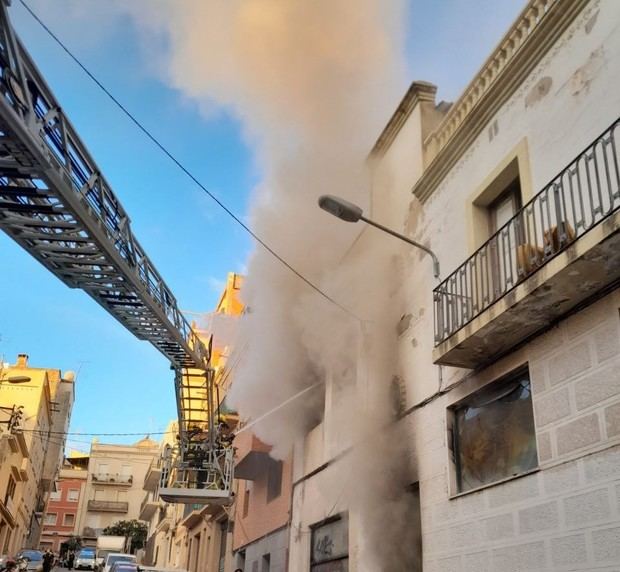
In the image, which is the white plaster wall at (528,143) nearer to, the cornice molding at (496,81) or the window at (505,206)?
the cornice molding at (496,81)

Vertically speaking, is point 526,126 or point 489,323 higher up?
point 526,126

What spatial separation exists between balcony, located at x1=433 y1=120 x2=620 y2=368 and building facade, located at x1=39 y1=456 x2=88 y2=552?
6243 centimetres

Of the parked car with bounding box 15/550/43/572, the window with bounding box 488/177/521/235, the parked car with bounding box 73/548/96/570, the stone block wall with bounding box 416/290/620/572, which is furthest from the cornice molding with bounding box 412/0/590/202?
the parked car with bounding box 73/548/96/570

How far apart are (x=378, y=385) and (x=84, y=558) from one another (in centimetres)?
2691

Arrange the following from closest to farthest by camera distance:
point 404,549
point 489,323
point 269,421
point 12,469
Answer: point 489,323, point 404,549, point 269,421, point 12,469

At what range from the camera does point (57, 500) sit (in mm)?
64688

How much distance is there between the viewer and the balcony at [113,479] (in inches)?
2544

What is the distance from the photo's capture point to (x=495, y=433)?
7000mm

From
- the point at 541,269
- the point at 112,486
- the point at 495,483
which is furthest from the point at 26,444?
the point at 112,486

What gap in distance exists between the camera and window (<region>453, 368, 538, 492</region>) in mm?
6531

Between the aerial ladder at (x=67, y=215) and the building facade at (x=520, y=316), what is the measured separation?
405 cm

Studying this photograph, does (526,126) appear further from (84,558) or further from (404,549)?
(84,558)

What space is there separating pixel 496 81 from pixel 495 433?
399 centimetres

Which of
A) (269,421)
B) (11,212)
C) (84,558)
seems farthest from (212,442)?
(84,558)
